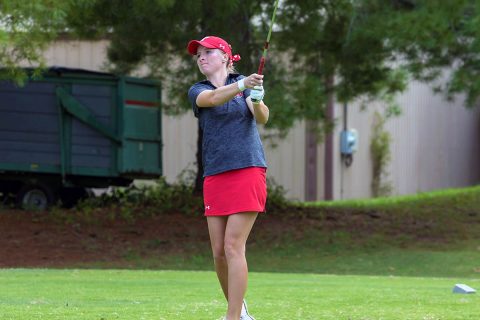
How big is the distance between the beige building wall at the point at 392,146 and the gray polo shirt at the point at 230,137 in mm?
13180

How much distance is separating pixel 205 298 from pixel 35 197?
35.3ft

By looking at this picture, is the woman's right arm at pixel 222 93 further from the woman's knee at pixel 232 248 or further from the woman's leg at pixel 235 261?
the woman's knee at pixel 232 248

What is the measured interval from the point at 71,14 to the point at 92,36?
1510mm

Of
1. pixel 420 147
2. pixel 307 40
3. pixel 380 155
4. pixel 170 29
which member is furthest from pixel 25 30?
pixel 420 147

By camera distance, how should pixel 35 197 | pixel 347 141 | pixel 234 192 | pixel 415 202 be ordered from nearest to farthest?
pixel 234 192 < pixel 35 197 < pixel 415 202 < pixel 347 141

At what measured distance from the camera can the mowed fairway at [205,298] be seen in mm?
7844

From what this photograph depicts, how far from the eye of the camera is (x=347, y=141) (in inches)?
976

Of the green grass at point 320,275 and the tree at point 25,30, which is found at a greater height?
the tree at point 25,30

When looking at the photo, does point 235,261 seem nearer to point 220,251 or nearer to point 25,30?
point 220,251

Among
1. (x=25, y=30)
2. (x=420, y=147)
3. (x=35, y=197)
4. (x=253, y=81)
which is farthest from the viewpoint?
(x=420, y=147)

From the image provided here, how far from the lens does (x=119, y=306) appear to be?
8477 millimetres

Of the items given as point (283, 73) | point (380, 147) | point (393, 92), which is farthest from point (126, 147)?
point (380, 147)

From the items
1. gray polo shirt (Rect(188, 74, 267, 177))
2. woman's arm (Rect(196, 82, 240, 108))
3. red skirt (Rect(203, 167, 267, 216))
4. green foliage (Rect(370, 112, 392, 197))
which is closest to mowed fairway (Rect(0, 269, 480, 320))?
red skirt (Rect(203, 167, 267, 216))

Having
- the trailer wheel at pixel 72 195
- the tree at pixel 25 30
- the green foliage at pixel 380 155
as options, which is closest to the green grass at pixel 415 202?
the green foliage at pixel 380 155
